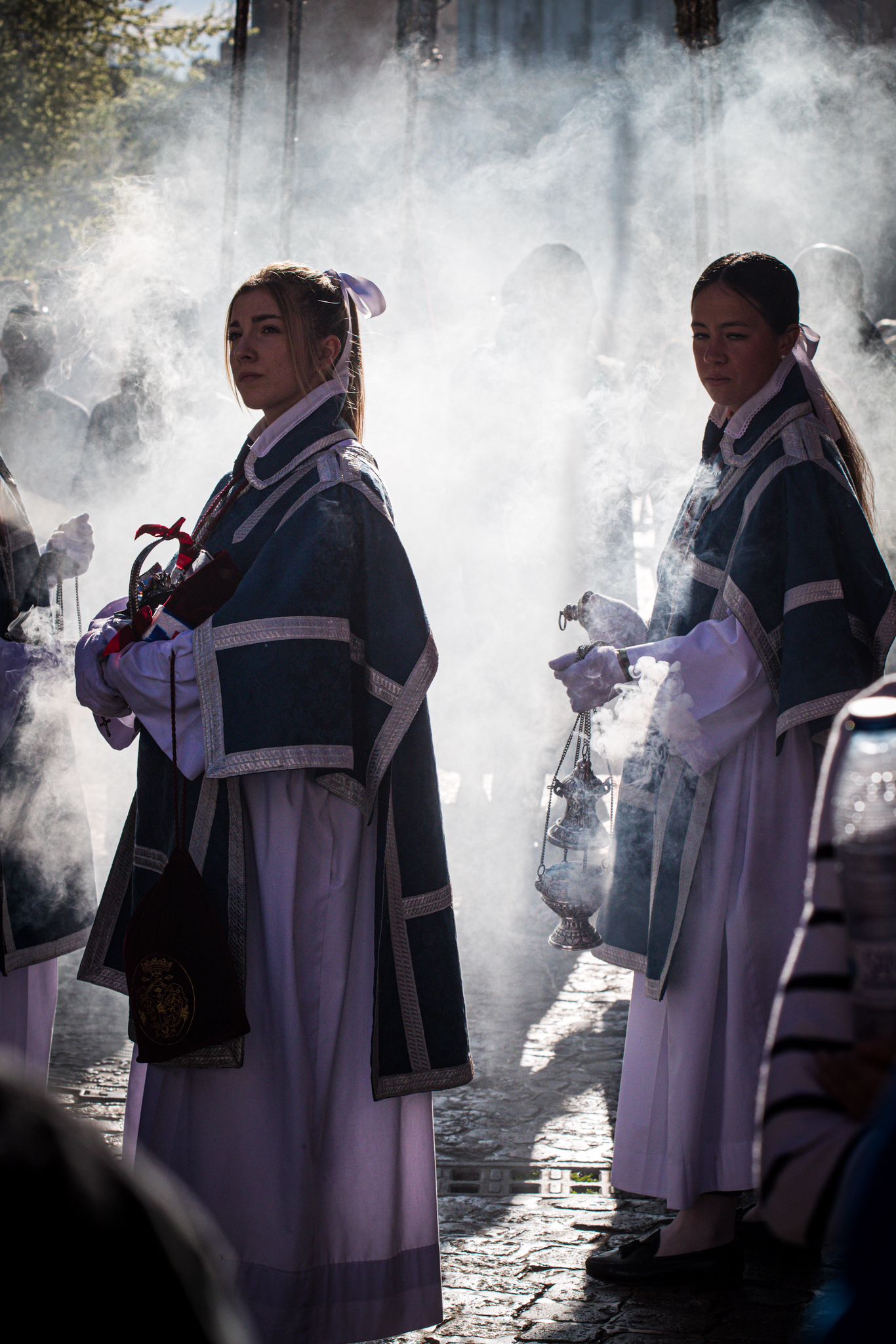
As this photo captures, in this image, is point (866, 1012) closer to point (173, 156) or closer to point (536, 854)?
point (536, 854)

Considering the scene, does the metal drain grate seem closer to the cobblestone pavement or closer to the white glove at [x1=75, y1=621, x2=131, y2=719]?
the cobblestone pavement

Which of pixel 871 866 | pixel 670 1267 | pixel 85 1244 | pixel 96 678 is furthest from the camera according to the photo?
pixel 670 1267

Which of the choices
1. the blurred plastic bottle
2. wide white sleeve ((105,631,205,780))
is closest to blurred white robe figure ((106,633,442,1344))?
wide white sleeve ((105,631,205,780))

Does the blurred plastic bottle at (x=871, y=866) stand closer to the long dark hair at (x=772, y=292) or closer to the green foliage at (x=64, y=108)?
the long dark hair at (x=772, y=292)

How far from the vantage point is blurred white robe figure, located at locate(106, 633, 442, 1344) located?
8.89 ft

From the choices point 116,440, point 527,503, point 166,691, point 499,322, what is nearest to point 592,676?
point 166,691

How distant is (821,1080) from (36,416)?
661 cm

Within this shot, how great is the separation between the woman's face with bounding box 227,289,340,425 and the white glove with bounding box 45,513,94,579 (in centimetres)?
67

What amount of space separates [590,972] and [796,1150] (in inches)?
169

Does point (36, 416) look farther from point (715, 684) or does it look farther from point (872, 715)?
point (872, 715)

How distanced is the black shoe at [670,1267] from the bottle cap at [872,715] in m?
2.00

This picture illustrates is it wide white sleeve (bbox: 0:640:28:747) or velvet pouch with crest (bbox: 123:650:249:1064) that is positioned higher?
wide white sleeve (bbox: 0:640:28:747)

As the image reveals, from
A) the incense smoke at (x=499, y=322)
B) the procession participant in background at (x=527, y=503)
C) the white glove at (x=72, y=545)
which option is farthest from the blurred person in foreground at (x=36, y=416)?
the white glove at (x=72, y=545)

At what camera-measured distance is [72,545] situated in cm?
352
